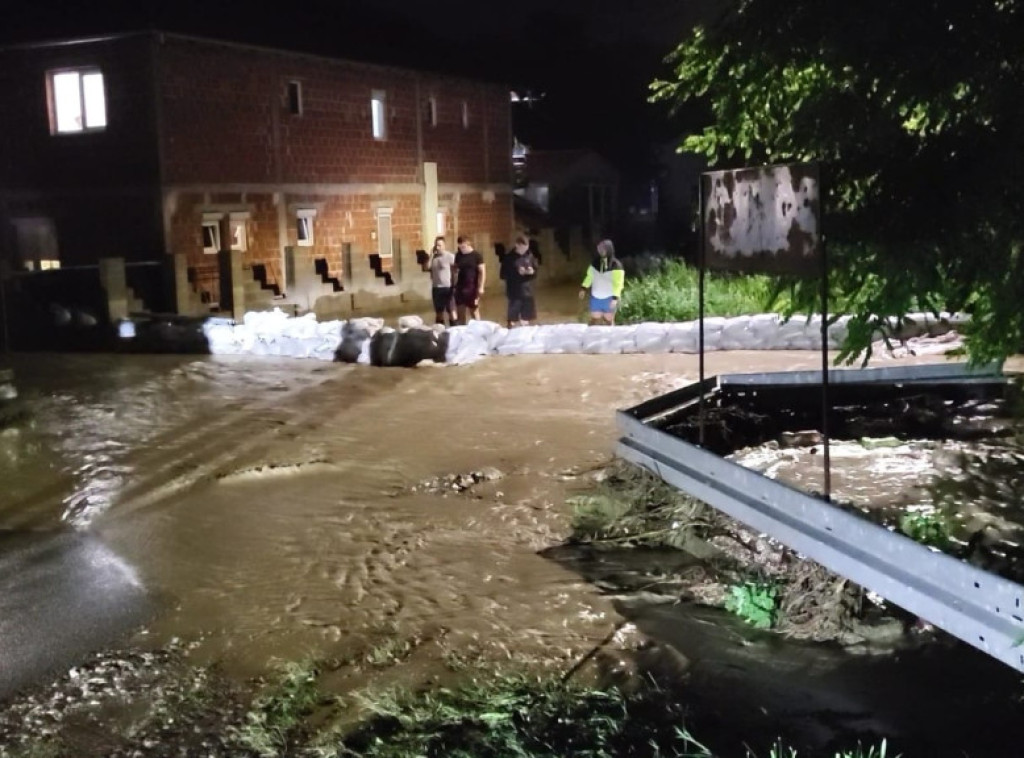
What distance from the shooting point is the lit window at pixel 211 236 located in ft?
79.6

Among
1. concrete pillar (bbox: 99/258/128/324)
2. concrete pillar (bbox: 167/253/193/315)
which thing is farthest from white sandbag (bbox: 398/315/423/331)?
concrete pillar (bbox: 167/253/193/315)

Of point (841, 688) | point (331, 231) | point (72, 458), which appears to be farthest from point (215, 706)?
point (331, 231)

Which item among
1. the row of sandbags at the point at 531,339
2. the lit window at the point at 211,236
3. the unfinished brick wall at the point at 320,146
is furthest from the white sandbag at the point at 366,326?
the lit window at the point at 211,236

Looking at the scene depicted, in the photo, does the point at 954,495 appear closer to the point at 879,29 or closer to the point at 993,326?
the point at 993,326

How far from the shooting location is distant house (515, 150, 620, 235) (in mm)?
47406

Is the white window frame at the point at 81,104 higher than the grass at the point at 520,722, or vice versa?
the white window frame at the point at 81,104

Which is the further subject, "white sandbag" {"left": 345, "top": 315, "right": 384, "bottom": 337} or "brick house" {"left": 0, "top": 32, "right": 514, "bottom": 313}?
"brick house" {"left": 0, "top": 32, "right": 514, "bottom": 313}

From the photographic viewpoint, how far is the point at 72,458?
10.3 m

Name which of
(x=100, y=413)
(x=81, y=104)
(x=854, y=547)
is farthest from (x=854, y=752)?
(x=81, y=104)

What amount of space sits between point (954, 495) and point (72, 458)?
7364mm

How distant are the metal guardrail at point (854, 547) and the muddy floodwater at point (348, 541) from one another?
1.93ft

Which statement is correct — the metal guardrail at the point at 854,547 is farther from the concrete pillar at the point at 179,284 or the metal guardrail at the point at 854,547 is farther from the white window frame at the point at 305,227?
the white window frame at the point at 305,227

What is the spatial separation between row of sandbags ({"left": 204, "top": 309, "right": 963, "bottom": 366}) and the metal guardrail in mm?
7767

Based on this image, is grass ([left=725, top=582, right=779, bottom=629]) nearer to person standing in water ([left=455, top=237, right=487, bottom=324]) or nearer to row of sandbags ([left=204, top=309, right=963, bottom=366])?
row of sandbags ([left=204, top=309, right=963, bottom=366])
